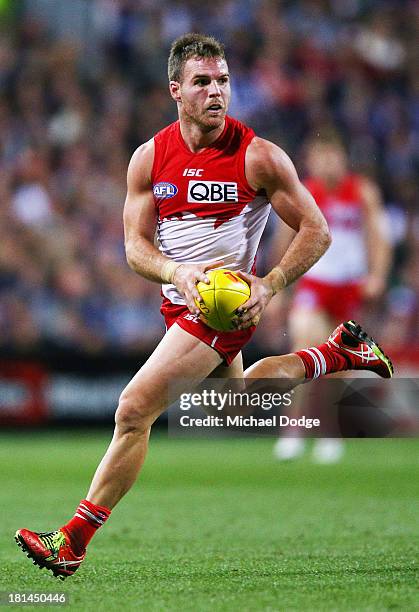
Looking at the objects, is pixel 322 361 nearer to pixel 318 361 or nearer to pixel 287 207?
pixel 318 361

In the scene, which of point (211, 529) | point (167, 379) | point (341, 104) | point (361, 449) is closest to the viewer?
point (167, 379)

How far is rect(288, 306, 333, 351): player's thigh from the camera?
10.4 m

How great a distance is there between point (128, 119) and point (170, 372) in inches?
419

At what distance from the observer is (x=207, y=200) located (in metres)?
5.58

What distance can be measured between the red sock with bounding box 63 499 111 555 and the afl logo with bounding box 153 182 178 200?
1494mm

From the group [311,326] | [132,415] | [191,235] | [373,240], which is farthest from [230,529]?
[373,240]

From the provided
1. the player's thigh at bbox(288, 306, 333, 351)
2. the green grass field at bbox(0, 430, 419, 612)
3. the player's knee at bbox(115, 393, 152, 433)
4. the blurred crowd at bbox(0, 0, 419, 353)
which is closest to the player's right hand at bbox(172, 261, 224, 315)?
the player's knee at bbox(115, 393, 152, 433)

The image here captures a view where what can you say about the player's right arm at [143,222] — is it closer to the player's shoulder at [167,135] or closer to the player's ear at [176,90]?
the player's shoulder at [167,135]

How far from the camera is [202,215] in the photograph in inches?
221

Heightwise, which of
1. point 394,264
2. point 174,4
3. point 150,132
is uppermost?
point 174,4

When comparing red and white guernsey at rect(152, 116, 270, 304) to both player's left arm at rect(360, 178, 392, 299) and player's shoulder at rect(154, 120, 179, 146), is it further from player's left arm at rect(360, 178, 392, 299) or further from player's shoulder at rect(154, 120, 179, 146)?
player's left arm at rect(360, 178, 392, 299)

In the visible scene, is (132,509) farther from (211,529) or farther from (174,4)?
(174,4)

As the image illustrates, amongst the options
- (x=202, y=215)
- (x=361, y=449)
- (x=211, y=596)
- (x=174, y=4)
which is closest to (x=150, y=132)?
(x=174, y=4)

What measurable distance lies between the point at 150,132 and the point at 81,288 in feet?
8.95
